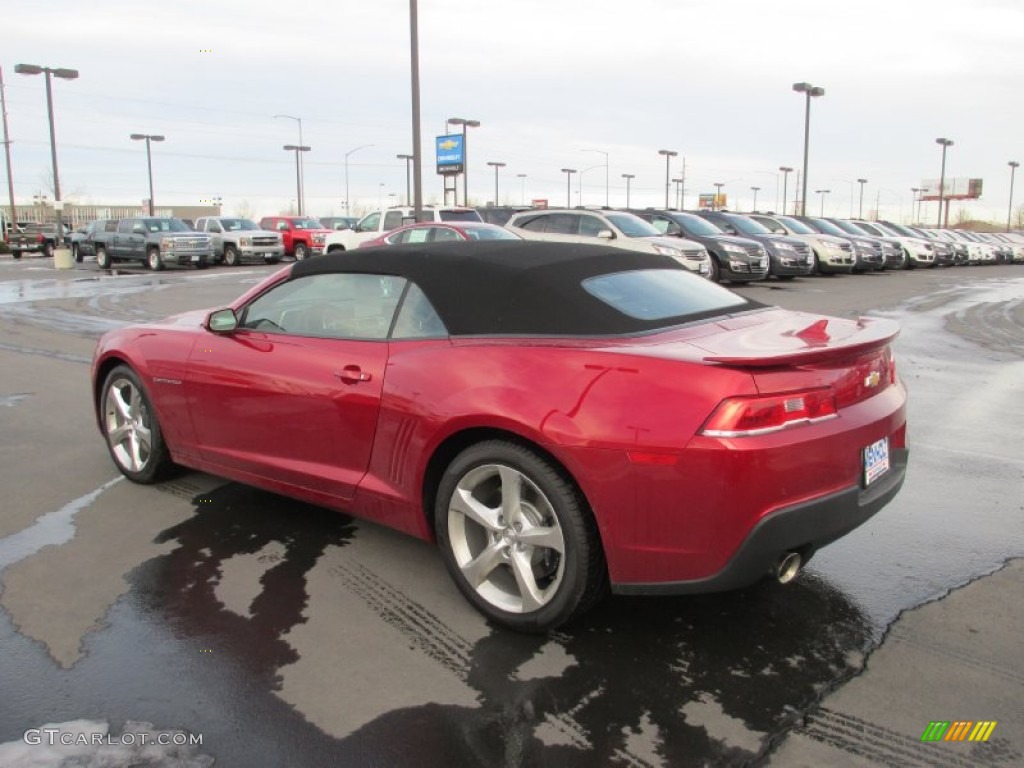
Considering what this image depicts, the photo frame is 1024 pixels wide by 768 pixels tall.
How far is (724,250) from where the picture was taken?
19766 millimetres

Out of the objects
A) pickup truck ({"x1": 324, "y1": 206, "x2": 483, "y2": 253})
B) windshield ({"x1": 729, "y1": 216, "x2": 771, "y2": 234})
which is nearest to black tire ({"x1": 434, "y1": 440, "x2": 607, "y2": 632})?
pickup truck ({"x1": 324, "y1": 206, "x2": 483, "y2": 253})

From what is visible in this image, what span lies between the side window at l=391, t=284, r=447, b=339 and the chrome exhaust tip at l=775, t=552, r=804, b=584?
1.62m

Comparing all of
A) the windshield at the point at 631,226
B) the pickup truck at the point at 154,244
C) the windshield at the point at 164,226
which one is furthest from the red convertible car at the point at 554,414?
the windshield at the point at 164,226

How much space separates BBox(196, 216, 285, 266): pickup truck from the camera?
103 feet

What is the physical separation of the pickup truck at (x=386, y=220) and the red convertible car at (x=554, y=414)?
18.5 metres

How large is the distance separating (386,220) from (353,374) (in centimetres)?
2102

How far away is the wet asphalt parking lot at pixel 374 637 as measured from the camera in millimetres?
2781

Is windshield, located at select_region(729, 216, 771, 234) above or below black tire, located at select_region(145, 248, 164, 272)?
above

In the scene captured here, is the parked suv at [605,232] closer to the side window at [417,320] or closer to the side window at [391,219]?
the side window at [391,219]

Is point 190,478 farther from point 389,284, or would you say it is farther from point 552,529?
point 552,529

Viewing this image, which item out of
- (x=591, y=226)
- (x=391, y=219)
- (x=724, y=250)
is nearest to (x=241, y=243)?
(x=391, y=219)

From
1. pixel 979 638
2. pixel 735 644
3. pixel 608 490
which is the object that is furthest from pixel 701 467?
pixel 979 638

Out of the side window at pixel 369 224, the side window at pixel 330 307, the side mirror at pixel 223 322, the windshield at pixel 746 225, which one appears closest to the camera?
the side window at pixel 330 307

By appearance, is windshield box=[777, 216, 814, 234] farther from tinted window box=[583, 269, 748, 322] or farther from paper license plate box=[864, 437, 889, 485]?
paper license plate box=[864, 437, 889, 485]
